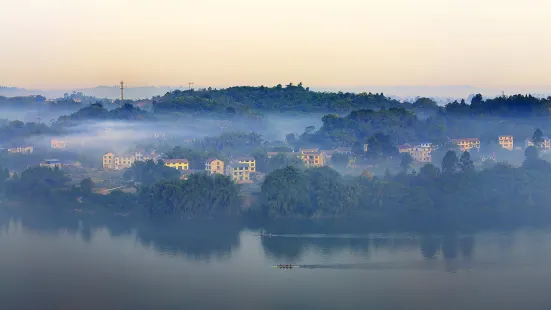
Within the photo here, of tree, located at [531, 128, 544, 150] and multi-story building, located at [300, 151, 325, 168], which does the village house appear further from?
tree, located at [531, 128, 544, 150]

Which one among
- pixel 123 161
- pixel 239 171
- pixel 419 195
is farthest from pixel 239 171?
pixel 419 195

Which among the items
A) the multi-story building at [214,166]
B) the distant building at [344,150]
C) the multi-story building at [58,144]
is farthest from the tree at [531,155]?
the multi-story building at [58,144]

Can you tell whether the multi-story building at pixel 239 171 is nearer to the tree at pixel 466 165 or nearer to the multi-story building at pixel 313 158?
the multi-story building at pixel 313 158

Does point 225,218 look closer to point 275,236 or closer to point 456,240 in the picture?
point 275,236

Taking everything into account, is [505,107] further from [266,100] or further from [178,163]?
[178,163]

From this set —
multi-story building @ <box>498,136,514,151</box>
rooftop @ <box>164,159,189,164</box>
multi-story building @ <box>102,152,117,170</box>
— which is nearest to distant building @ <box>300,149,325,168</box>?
rooftop @ <box>164,159,189,164</box>

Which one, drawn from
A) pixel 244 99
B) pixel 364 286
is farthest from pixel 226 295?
pixel 244 99
